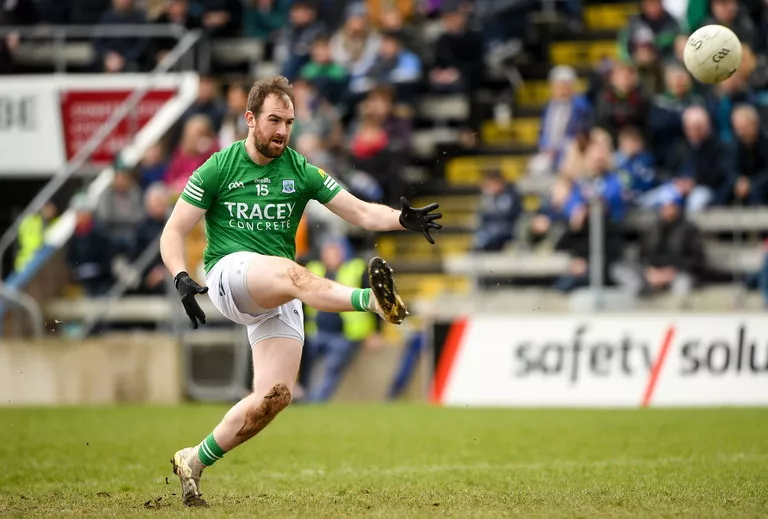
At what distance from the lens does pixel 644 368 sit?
16.5 metres

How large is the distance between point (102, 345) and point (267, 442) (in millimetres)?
5638

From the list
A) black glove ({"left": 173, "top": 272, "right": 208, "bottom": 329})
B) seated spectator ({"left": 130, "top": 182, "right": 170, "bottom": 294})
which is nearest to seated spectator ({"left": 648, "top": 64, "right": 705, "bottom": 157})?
seated spectator ({"left": 130, "top": 182, "right": 170, "bottom": 294})

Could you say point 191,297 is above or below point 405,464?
above

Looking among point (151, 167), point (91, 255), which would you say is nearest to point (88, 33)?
point (151, 167)

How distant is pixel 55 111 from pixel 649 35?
922 cm

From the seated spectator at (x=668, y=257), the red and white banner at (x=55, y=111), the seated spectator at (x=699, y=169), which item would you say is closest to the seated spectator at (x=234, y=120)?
the red and white banner at (x=55, y=111)

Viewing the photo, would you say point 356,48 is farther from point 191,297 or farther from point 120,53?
point 191,297

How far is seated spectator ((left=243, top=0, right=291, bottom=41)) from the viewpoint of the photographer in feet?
76.7

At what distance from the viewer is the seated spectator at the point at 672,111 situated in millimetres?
18156

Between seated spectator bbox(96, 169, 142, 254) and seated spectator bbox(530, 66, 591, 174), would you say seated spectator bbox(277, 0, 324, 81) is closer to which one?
seated spectator bbox(96, 169, 142, 254)

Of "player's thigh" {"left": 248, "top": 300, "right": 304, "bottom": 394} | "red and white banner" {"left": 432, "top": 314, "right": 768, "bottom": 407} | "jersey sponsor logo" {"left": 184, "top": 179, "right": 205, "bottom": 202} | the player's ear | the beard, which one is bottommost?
"red and white banner" {"left": 432, "top": 314, "right": 768, "bottom": 407}

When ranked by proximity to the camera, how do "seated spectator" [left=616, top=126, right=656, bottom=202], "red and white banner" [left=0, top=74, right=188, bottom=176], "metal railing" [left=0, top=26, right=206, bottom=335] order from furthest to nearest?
"red and white banner" [left=0, top=74, right=188, bottom=176], "metal railing" [left=0, top=26, right=206, bottom=335], "seated spectator" [left=616, top=126, right=656, bottom=202]

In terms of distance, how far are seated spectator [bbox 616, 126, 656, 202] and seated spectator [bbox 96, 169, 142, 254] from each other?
21.9ft

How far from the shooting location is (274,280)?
842 centimetres
